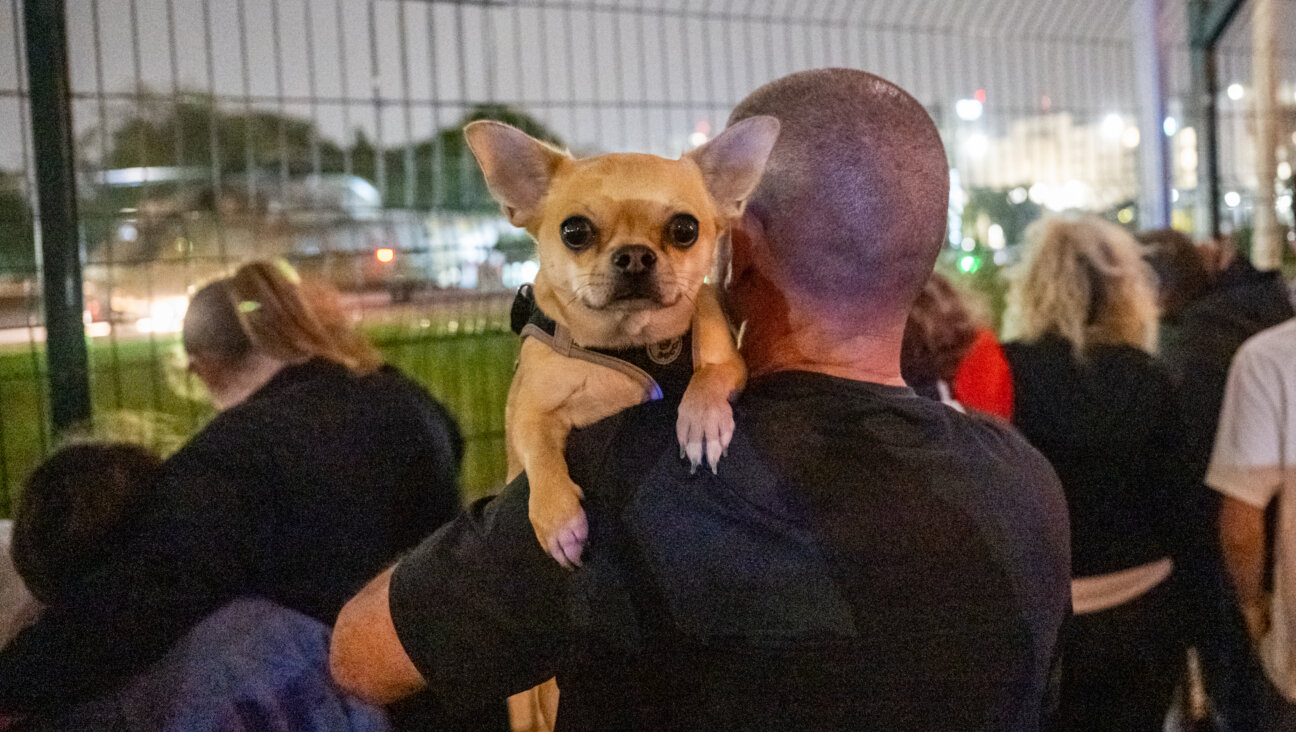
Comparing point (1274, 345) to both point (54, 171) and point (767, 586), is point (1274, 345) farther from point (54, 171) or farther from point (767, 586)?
point (54, 171)

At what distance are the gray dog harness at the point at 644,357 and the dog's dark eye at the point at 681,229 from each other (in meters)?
0.17

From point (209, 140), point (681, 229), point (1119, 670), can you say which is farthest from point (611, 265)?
point (209, 140)

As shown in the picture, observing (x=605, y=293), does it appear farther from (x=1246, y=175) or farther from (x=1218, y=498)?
(x=1246, y=175)

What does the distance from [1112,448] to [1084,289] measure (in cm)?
52

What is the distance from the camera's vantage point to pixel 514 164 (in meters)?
1.75

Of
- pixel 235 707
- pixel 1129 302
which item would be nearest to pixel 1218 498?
pixel 1129 302

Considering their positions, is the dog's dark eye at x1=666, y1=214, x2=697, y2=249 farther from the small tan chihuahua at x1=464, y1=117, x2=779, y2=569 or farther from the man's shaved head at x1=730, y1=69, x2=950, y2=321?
the man's shaved head at x1=730, y1=69, x2=950, y2=321

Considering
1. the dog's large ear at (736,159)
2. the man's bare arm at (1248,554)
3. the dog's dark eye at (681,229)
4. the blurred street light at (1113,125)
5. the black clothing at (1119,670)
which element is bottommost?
the black clothing at (1119,670)

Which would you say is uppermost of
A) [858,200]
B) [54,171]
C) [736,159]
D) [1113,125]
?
[1113,125]

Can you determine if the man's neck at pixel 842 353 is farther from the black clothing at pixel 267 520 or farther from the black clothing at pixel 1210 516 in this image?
the black clothing at pixel 1210 516

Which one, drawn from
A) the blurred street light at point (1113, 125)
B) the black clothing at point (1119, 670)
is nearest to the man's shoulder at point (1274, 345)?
the black clothing at point (1119, 670)

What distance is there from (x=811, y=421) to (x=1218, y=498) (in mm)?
2158

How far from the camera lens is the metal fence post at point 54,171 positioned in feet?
8.37

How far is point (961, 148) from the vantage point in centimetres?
554
